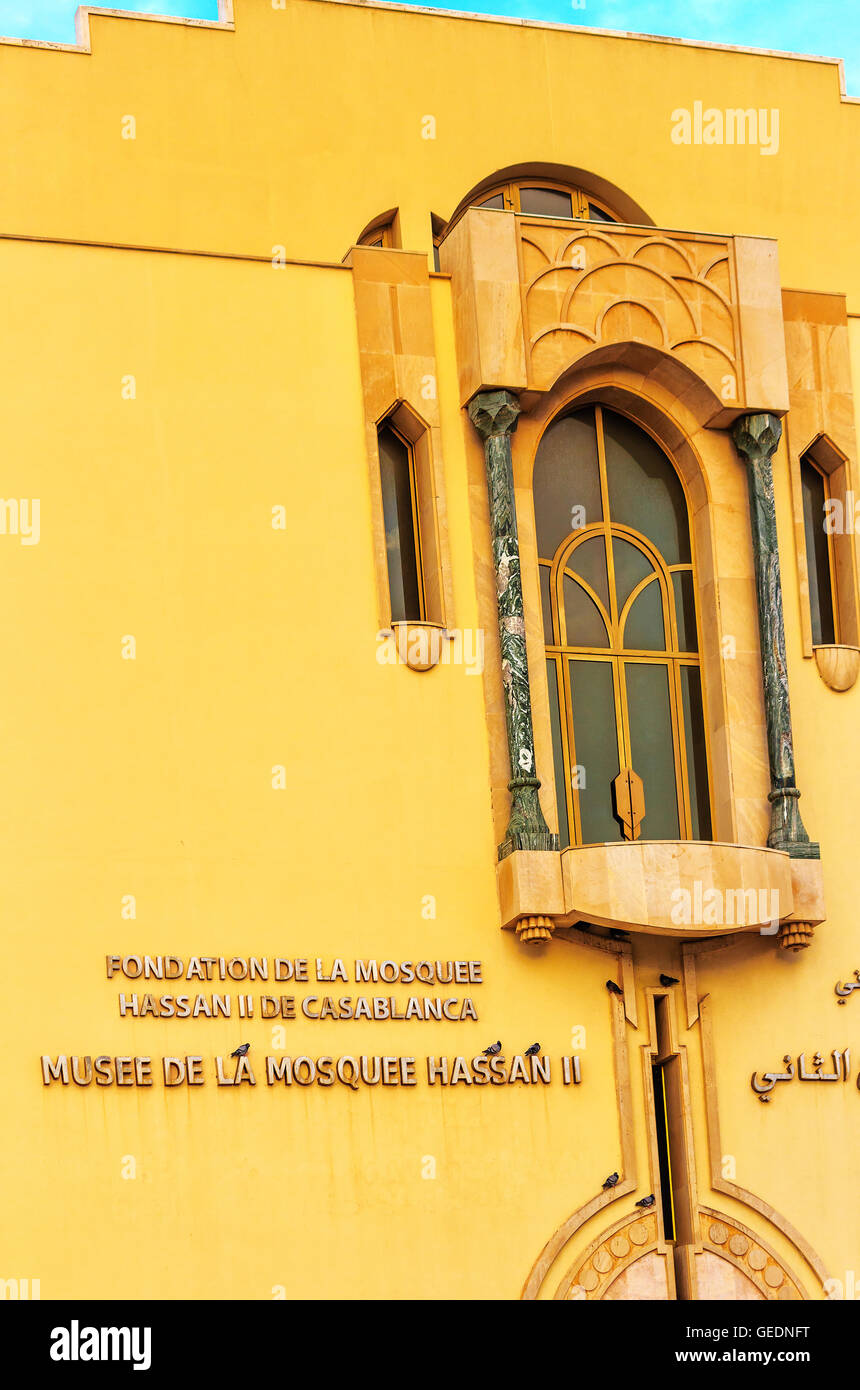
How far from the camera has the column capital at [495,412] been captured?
20250mm

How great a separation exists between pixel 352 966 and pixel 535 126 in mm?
9401

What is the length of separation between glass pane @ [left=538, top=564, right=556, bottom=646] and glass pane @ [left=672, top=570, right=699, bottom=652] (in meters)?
1.26

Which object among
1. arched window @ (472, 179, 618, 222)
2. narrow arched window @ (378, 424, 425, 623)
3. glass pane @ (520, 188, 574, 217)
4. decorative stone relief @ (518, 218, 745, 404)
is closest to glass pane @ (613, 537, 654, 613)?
decorative stone relief @ (518, 218, 745, 404)

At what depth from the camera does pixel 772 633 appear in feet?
67.6

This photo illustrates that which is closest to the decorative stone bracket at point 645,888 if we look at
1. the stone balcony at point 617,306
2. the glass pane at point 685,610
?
the glass pane at point 685,610

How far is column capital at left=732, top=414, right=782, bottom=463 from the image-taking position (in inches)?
829

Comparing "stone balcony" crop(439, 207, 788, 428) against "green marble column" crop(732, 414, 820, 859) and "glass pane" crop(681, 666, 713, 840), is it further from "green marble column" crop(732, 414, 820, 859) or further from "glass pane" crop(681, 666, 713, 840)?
"glass pane" crop(681, 666, 713, 840)

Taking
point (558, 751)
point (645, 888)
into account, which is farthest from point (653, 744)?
point (645, 888)

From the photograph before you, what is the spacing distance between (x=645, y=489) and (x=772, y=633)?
1.95 meters

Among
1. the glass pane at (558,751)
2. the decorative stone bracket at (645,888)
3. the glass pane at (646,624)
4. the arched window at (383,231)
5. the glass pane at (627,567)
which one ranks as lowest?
the decorative stone bracket at (645,888)

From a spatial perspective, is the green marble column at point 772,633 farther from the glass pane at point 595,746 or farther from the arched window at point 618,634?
the glass pane at point 595,746

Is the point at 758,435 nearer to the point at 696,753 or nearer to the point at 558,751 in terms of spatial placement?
the point at 696,753

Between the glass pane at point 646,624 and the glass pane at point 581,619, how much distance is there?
239 millimetres
